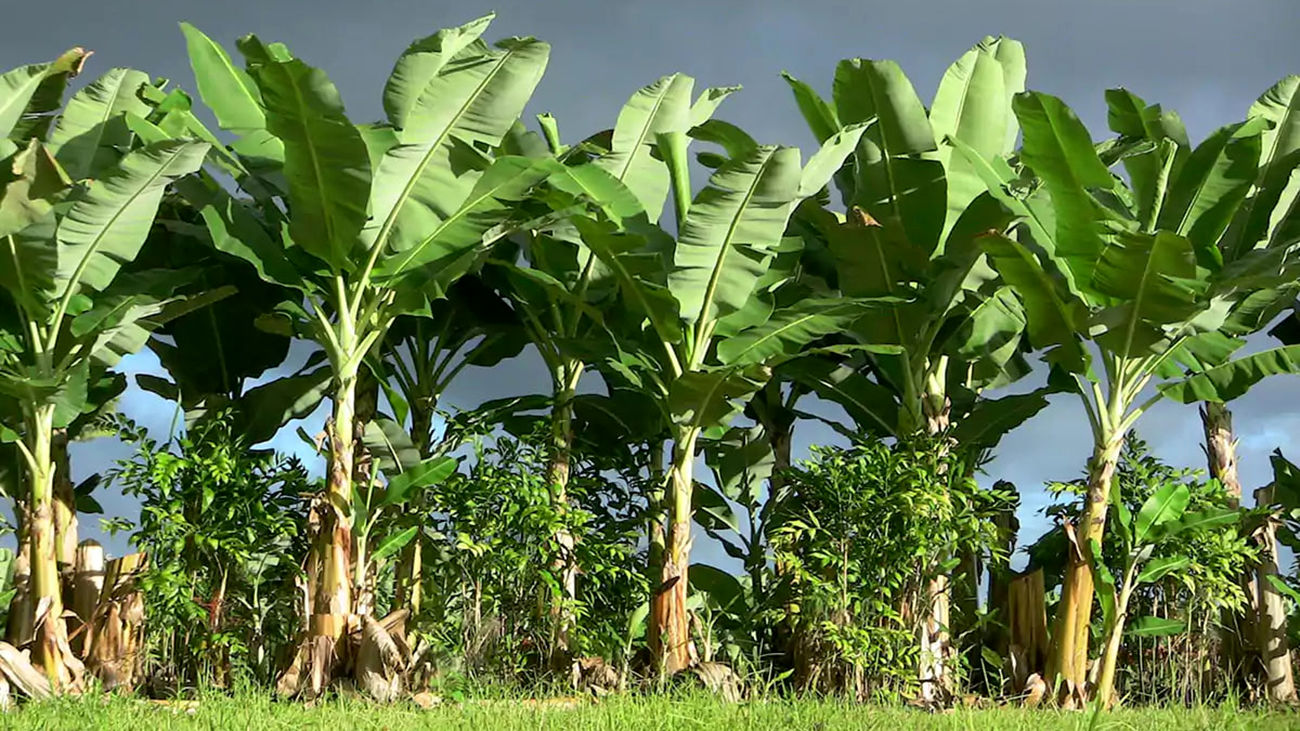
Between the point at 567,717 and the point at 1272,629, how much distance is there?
547cm

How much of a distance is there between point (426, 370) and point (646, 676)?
2.52 metres

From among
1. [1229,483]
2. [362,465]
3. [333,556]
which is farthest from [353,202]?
[1229,483]

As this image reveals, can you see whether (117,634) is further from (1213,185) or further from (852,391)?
(1213,185)

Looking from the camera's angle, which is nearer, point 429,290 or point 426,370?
point 429,290

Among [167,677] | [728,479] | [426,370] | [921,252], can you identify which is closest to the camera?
[167,677]

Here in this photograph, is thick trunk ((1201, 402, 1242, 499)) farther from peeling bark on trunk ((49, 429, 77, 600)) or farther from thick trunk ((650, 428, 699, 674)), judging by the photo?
peeling bark on trunk ((49, 429, 77, 600))

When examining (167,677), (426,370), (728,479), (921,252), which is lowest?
(167,677)

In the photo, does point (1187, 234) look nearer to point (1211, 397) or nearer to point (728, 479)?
point (1211, 397)

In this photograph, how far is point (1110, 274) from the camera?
22.3 feet

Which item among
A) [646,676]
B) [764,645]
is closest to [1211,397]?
[764,645]

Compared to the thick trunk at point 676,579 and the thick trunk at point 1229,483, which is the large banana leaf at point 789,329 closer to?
the thick trunk at point 676,579

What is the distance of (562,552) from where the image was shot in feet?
23.5

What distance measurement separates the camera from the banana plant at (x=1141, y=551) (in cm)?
727

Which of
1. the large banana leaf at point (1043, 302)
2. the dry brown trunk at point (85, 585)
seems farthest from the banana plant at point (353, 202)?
the large banana leaf at point (1043, 302)
